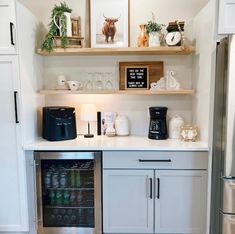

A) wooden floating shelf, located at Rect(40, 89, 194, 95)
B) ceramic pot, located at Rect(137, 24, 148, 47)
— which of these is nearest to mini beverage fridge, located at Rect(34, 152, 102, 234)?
wooden floating shelf, located at Rect(40, 89, 194, 95)

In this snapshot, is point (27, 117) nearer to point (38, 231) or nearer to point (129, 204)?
point (38, 231)

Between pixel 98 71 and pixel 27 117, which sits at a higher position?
pixel 98 71

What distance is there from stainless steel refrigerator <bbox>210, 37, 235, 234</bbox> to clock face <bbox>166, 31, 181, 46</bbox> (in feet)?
1.59

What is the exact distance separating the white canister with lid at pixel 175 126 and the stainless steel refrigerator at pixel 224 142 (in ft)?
1.75

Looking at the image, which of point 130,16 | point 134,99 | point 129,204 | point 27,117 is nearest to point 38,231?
point 129,204

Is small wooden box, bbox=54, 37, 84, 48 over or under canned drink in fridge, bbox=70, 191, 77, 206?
over

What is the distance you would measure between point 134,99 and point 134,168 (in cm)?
84

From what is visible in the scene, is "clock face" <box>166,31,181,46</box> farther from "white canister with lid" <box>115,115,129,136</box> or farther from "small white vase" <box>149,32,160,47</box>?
"white canister with lid" <box>115,115,129,136</box>

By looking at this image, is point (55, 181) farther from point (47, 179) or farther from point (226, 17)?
point (226, 17)

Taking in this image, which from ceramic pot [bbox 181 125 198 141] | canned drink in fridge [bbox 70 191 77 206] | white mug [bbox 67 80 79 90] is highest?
white mug [bbox 67 80 79 90]

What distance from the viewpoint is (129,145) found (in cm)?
229

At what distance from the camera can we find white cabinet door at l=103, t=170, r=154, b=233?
2.26 m

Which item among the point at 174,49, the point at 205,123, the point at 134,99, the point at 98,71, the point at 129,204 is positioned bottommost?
the point at 129,204

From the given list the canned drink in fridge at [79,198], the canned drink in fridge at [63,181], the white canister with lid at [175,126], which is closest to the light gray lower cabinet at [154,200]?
the canned drink in fridge at [79,198]
